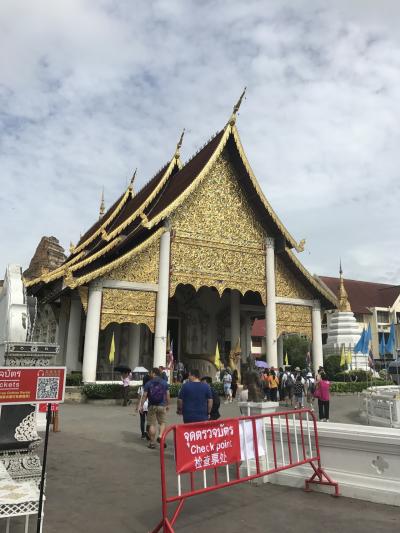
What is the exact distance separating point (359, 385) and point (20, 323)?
50.8 ft

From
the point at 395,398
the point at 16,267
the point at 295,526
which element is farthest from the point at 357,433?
the point at 395,398

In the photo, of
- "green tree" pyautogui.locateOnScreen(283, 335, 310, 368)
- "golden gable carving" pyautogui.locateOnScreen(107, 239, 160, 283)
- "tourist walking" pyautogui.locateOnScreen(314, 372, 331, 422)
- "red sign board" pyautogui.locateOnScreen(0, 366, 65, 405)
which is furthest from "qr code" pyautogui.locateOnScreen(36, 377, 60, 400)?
"green tree" pyautogui.locateOnScreen(283, 335, 310, 368)

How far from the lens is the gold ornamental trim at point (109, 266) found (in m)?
12.6

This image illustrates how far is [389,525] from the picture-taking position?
3.57 m

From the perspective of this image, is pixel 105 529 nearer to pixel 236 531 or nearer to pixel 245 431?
pixel 236 531

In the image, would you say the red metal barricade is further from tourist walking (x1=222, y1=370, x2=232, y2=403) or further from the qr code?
tourist walking (x1=222, y1=370, x2=232, y2=403)

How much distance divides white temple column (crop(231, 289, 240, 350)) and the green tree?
20187mm

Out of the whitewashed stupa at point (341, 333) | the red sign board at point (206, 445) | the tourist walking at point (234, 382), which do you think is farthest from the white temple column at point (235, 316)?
the red sign board at point (206, 445)

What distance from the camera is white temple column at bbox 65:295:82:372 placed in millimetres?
14523

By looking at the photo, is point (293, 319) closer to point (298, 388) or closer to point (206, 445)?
point (298, 388)

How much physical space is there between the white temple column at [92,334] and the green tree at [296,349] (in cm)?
2675

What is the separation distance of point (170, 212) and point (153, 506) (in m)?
11.4

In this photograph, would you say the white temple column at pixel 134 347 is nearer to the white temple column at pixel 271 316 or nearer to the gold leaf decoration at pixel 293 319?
the white temple column at pixel 271 316

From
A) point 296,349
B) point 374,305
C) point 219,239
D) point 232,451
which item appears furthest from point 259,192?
point 374,305
